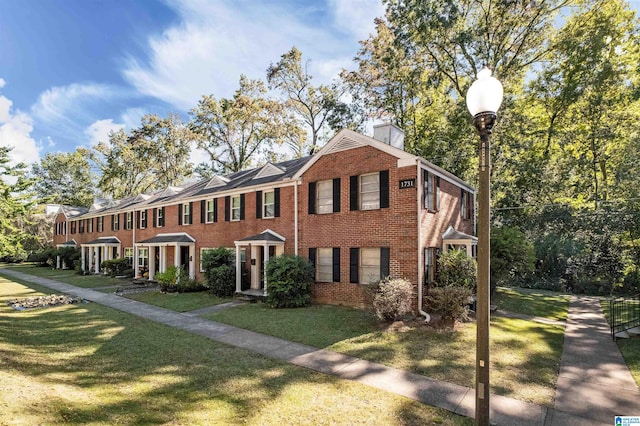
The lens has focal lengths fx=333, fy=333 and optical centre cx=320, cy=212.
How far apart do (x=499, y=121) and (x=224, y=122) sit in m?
26.1

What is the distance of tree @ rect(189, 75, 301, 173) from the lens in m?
33.8

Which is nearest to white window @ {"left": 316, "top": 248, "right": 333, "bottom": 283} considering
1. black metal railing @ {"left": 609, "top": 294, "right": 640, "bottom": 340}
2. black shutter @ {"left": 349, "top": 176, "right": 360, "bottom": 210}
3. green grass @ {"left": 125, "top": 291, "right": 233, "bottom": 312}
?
black shutter @ {"left": 349, "top": 176, "right": 360, "bottom": 210}

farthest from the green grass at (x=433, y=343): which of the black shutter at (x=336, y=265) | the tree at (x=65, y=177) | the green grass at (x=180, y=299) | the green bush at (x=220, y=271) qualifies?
the tree at (x=65, y=177)

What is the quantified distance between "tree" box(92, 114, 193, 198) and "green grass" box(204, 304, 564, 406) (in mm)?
31952

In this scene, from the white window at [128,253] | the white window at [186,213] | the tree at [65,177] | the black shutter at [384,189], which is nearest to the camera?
the black shutter at [384,189]

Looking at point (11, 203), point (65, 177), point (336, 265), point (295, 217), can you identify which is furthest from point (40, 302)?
point (65, 177)

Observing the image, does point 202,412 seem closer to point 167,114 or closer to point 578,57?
point 578,57

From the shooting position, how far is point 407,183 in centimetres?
1230

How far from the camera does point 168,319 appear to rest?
12195mm

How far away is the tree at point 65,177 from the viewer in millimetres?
53125

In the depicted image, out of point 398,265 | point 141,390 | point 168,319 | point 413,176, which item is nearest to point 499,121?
point 413,176

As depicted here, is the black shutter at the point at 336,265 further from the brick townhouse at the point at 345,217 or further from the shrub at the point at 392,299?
the shrub at the point at 392,299

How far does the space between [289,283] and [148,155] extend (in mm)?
38461

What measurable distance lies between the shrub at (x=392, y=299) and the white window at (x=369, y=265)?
161 centimetres
